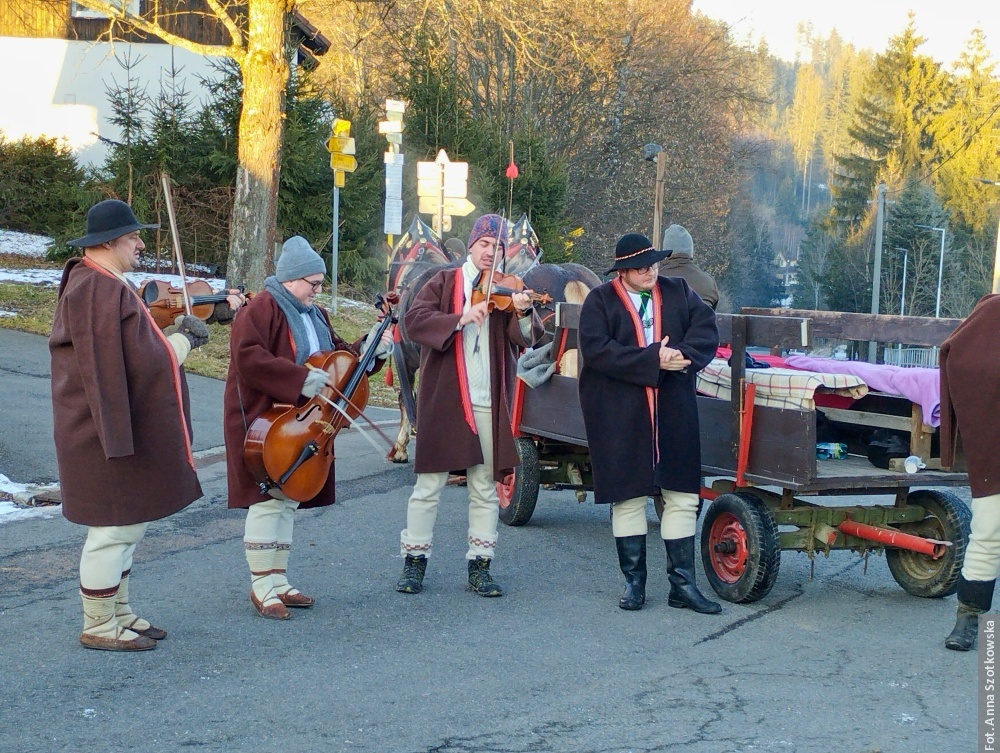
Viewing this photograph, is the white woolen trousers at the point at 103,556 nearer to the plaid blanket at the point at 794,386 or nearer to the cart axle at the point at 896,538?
the plaid blanket at the point at 794,386

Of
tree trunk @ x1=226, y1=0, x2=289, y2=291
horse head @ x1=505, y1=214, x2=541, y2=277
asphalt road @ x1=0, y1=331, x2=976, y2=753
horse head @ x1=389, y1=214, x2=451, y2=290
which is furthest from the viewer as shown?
tree trunk @ x1=226, y1=0, x2=289, y2=291

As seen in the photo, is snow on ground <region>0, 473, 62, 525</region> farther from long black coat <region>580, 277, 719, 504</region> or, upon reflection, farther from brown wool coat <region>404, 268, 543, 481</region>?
long black coat <region>580, 277, 719, 504</region>

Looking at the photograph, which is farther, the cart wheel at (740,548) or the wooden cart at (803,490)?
the cart wheel at (740,548)

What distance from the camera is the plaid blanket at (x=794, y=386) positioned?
18.4 ft

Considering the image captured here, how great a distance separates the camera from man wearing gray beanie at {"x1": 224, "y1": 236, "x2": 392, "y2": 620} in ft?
18.0

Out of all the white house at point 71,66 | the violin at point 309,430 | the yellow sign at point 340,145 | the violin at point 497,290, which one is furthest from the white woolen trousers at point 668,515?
the white house at point 71,66

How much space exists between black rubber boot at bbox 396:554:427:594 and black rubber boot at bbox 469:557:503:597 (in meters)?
0.26

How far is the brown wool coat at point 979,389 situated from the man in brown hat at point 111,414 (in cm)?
339

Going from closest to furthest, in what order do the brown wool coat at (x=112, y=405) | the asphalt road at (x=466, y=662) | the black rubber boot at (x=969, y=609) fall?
the asphalt road at (x=466, y=662)
the brown wool coat at (x=112, y=405)
the black rubber boot at (x=969, y=609)

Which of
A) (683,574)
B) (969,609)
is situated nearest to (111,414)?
(683,574)

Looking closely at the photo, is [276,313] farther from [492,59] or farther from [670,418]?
[492,59]

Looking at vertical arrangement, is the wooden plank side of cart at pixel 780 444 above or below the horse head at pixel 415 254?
below

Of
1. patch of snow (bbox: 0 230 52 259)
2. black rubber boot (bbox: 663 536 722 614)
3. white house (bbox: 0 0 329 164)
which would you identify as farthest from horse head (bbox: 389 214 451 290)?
white house (bbox: 0 0 329 164)

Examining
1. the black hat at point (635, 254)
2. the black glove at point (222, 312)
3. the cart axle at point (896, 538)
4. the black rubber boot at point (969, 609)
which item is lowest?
the black rubber boot at point (969, 609)
